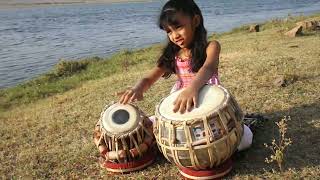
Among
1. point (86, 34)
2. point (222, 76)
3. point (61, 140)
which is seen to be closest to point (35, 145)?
point (61, 140)

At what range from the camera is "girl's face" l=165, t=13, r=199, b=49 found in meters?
4.05

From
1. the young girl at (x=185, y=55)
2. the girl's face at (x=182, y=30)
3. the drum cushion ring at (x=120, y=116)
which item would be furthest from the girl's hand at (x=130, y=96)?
the girl's face at (x=182, y=30)

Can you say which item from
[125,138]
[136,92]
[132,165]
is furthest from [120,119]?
[132,165]

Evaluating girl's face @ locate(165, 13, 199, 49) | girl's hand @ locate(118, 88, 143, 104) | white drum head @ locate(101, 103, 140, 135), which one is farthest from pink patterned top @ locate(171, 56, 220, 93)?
white drum head @ locate(101, 103, 140, 135)

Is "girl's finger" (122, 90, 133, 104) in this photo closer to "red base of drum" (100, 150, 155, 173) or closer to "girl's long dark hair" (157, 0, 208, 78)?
"girl's long dark hair" (157, 0, 208, 78)

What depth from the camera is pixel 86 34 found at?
27.1m

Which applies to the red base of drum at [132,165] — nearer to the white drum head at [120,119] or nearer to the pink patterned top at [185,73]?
the white drum head at [120,119]

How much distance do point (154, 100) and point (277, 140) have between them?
106 inches

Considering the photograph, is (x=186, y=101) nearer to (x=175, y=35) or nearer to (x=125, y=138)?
(x=175, y=35)

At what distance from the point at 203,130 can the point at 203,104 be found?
0.21 m

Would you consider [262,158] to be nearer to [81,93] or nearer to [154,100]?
[154,100]

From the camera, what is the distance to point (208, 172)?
13.1ft

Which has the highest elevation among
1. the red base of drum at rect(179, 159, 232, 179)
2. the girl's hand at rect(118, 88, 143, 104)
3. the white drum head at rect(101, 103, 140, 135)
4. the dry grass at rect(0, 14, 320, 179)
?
the girl's hand at rect(118, 88, 143, 104)

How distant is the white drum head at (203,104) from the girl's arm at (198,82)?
0.04 m
